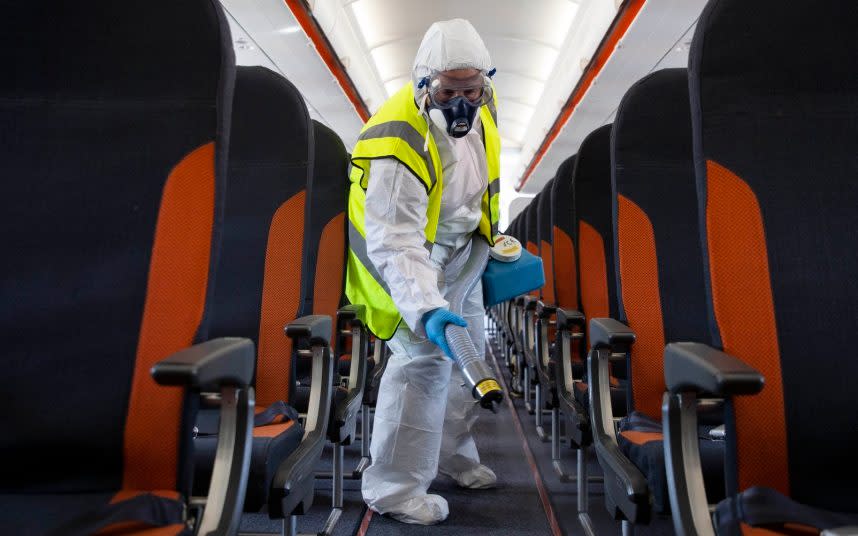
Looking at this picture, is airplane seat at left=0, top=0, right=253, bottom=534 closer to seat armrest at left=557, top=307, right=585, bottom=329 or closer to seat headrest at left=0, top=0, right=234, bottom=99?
seat headrest at left=0, top=0, right=234, bottom=99

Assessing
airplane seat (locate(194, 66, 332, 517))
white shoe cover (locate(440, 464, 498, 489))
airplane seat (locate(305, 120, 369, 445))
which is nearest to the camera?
airplane seat (locate(194, 66, 332, 517))

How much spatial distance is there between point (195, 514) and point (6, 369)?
1.26ft

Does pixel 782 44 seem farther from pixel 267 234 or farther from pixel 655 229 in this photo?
pixel 267 234

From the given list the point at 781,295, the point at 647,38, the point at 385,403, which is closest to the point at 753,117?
the point at 781,295

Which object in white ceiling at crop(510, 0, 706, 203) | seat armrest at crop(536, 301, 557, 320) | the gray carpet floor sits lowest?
the gray carpet floor

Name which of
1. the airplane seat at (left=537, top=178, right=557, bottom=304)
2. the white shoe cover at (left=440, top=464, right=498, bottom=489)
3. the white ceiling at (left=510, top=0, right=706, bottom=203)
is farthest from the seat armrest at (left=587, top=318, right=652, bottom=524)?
the white ceiling at (left=510, top=0, right=706, bottom=203)

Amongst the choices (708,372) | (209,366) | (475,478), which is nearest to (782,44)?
(708,372)

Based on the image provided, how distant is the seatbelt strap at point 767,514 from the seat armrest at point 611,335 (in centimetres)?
57

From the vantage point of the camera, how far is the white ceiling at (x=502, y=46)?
4.79 meters

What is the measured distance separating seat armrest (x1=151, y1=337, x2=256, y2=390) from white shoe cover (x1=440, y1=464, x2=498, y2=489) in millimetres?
1805

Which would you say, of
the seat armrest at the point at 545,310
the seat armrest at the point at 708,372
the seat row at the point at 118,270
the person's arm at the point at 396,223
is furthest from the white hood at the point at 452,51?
the seat armrest at the point at 708,372

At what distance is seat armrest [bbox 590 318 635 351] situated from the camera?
4.91 ft

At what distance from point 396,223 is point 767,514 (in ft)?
3.93

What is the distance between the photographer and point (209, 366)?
0.80 meters
